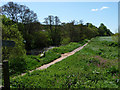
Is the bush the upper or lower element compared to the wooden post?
lower

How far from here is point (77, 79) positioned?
223 inches

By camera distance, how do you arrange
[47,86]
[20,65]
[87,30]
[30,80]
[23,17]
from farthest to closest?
1. [87,30]
2. [23,17]
3. [20,65]
4. [30,80]
5. [47,86]

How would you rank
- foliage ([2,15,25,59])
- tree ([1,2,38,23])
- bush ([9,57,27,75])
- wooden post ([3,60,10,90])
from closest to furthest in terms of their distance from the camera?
wooden post ([3,60,10,90])
bush ([9,57,27,75])
foliage ([2,15,25,59])
tree ([1,2,38,23])

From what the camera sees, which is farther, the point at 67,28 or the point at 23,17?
the point at 67,28

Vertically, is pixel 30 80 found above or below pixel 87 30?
below

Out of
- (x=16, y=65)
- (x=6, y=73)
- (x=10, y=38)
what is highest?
(x=10, y=38)

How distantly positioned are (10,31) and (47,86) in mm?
6838

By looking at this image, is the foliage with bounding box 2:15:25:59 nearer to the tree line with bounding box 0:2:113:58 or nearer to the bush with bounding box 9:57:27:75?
the bush with bounding box 9:57:27:75

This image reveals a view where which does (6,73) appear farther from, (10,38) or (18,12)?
(18,12)

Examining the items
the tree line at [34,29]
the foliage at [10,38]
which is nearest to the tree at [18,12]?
the tree line at [34,29]

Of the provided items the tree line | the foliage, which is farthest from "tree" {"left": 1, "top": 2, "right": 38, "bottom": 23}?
the foliage

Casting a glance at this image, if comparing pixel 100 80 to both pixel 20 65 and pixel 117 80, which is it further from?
pixel 20 65

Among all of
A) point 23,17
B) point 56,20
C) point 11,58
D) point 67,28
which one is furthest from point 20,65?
point 56,20

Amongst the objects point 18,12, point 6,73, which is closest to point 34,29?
point 18,12
